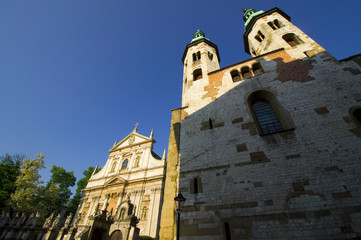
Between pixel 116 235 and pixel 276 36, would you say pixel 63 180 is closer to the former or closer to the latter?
pixel 116 235

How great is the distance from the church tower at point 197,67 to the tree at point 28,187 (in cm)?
2151

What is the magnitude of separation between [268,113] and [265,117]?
31 cm

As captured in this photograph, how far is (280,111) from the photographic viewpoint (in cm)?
793

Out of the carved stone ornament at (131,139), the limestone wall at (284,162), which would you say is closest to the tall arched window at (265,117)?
the limestone wall at (284,162)

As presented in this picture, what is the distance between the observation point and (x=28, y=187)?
64.7 ft

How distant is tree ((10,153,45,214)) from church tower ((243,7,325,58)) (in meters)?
29.1

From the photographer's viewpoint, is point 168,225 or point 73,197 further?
point 73,197

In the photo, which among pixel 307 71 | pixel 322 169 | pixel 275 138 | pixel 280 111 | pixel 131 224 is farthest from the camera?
pixel 131 224

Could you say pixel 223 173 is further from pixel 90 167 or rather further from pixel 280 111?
pixel 90 167

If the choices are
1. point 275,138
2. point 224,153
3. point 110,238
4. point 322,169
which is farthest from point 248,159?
point 110,238

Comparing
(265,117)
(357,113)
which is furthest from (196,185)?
(357,113)

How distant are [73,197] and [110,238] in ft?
78.3

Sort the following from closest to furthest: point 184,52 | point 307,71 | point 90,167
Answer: point 307,71 → point 184,52 → point 90,167

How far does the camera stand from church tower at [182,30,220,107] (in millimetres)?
11436
